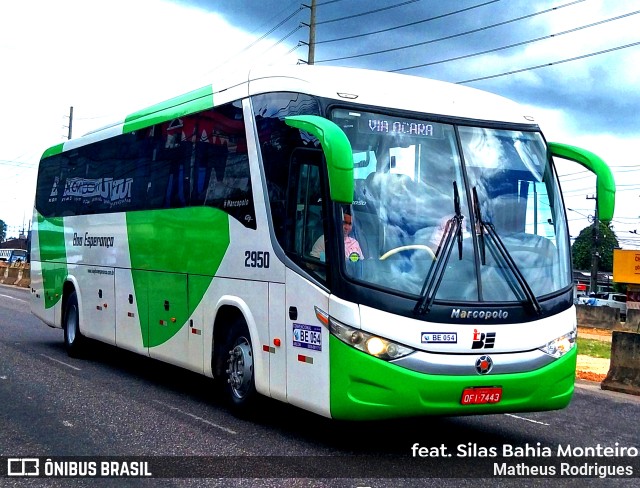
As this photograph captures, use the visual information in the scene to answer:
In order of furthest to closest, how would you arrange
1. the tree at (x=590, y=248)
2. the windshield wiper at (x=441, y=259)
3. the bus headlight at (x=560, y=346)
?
the tree at (x=590, y=248) < the bus headlight at (x=560, y=346) < the windshield wiper at (x=441, y=259)

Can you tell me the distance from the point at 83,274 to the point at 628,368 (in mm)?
8550

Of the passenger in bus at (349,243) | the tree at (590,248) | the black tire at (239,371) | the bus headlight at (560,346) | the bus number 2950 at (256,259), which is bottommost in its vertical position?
the tree at (590,248)

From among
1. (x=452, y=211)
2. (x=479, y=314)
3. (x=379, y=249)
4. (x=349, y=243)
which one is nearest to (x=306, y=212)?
(x=349, y=243)

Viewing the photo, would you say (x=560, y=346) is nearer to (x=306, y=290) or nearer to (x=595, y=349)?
(x=306, y=290)

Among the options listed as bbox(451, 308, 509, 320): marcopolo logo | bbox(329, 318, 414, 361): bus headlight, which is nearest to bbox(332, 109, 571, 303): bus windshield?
bbox(451, 308, 509, 320): marcopolo logo

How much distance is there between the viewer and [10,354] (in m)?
14.2

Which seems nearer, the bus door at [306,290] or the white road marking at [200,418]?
the bus door at [306,290]

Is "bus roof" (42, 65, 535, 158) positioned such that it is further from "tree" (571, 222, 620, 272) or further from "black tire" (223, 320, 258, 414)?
"tree" (571, 222, 620, 272)

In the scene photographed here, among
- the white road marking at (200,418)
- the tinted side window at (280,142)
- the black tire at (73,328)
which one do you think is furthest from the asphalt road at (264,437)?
the black tire at (73,328)

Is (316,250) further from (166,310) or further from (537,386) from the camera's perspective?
(166,310)

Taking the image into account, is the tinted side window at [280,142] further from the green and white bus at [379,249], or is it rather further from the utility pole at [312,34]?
the utility pole at [312,34]

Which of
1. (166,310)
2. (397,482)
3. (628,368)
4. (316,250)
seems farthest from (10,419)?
(628,368)

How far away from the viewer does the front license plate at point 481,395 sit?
24.5ft

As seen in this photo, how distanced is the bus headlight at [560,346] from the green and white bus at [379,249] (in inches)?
0.7
